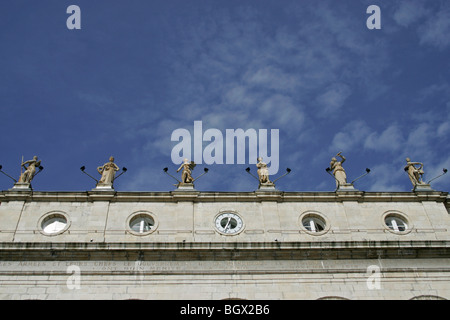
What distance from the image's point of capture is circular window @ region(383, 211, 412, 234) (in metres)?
22.0

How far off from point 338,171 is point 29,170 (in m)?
14.3

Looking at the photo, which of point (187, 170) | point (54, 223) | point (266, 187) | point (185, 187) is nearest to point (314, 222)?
point (266, 187)

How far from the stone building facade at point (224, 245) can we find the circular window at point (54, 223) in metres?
0.04

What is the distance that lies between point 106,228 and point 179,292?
14.5ft

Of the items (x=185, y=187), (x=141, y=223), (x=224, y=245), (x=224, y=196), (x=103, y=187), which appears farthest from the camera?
(x=185, y=187)

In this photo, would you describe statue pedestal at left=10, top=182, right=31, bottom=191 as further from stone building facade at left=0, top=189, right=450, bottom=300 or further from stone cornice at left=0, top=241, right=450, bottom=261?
stone cornice at left=0, top=241, right=450, bottom=261

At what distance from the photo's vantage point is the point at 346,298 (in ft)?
62.0

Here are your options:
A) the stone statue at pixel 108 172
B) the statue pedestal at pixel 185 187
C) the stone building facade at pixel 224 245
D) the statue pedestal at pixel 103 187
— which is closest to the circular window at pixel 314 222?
the stone building facade at pixel 224 245

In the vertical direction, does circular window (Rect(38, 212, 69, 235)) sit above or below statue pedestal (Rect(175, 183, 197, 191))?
below

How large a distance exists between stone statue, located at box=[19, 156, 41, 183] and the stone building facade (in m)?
1.09

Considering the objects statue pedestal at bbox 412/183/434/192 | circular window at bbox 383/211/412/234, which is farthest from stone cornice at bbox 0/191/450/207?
circular window at bbox 383/211/412/234

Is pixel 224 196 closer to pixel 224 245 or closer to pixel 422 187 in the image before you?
pixel 224 245

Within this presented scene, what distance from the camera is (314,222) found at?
22.1 m
